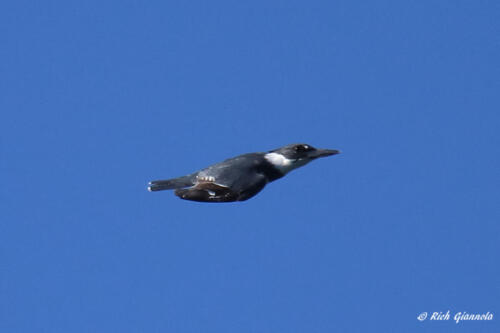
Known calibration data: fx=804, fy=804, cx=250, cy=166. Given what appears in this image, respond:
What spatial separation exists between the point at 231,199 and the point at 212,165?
110 cm

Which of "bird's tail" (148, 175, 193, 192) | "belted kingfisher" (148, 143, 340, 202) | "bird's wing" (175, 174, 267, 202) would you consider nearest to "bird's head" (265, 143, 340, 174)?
"belted kingfisher" (148, 143, 340, 202)

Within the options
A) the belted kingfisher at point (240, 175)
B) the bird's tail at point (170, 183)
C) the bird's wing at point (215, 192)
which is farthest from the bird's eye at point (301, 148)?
the bird's tail at point (170, 183)

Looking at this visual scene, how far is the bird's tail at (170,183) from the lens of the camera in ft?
43.6

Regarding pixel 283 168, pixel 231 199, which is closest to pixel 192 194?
pixel 231 199

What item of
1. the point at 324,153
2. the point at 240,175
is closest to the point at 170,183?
the point at 240,175

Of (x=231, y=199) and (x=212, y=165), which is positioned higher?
(x=212, y=165)

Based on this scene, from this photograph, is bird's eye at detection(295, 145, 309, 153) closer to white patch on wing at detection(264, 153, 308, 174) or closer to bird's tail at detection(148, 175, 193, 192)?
white patch on wing at detection(264, 153, 308, 174)

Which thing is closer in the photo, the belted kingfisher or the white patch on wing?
the belted kingfisher

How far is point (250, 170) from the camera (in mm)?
12734

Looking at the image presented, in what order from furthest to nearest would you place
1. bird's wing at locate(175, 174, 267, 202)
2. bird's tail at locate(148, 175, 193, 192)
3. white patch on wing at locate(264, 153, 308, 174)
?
bird's tail at locate(148, 175, 193, 192)
white patch on wing at locate(264, 153, 308, 174)
bird's wing at locate(175, 174, 267, 202)

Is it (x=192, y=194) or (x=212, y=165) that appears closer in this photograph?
(x=192, y=194)

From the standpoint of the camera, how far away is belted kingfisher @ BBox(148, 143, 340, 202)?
480 inches

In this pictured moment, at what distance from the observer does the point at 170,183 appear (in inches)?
528

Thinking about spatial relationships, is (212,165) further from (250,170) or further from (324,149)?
(324,149)
